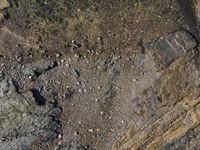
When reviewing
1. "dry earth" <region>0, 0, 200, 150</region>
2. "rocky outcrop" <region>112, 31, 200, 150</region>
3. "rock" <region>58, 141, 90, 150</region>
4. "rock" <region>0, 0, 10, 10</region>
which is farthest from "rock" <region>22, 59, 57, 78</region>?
"rocky outcrop" <region>112, 31, 200, 150</region>

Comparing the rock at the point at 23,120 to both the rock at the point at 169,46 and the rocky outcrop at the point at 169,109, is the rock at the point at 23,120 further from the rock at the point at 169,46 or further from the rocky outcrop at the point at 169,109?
the rock at the point at 169,46

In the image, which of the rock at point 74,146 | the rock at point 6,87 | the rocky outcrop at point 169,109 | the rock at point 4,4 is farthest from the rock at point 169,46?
the rock at point 4,4

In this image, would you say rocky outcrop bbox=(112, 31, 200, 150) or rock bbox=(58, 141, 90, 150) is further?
rocky outcrop bbox=(112, 31, 200, 150)

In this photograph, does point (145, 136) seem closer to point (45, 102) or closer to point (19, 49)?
point (45, 102)

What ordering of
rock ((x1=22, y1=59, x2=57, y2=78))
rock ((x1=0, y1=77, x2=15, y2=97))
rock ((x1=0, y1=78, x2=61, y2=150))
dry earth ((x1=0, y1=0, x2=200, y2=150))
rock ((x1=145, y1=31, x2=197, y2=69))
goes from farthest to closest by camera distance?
rock ((x1=145, y1=31, x2=197, y2=69)), rock ((x1=22, y1=59, x2=57, y2=78)), dry earth ((x1=0, y1=0, x2=200, y2=150)), rock ((x1=0, y1=77, x2=15, y2=97)), rock ((x1=0, y1=78, x2=61, y2=150))

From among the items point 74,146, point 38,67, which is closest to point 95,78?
point 38,67

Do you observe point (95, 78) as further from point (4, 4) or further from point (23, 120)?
point (4, 4)

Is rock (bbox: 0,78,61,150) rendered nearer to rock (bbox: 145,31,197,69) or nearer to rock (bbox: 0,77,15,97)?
rock (bbox: 0,77,15,97)
